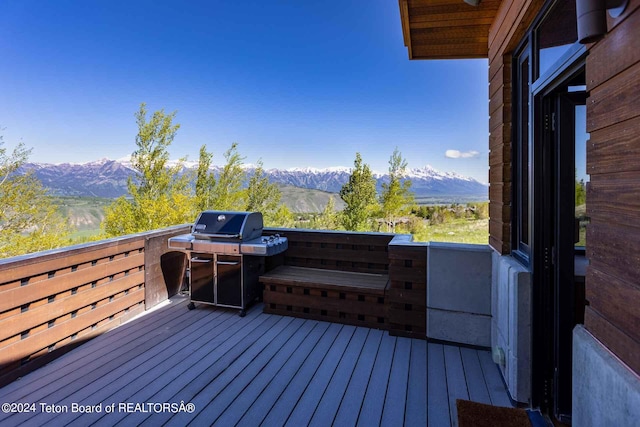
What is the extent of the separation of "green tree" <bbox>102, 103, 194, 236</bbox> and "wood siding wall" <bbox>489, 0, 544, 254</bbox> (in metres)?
15.8

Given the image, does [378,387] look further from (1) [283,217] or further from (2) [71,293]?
(1) [283,217]

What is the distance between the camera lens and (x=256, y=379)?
2.11m

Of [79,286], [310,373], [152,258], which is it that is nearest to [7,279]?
[79,286]

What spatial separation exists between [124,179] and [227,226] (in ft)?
56.5

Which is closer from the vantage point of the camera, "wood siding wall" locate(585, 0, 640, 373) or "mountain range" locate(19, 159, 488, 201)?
"wood siding wall" locate(585, 0, 640, 373)

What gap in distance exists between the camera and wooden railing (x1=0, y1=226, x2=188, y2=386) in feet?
6.97

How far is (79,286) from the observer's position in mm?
2607

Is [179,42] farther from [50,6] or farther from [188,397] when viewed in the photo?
[188,397]

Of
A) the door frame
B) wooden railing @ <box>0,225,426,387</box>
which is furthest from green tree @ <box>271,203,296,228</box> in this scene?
the door frame

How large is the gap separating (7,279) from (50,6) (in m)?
20.8

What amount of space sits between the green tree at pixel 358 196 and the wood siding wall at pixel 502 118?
727 inches

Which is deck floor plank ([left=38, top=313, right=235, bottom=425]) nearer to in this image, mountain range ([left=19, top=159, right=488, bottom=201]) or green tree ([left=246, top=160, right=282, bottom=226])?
mountain range ([left=19, top=159, right=488, bottom=201])

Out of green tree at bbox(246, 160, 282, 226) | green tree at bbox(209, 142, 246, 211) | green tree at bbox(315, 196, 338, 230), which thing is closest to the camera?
green tree at bbox(209, 142, 246, 211)

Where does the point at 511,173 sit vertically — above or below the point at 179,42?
below
